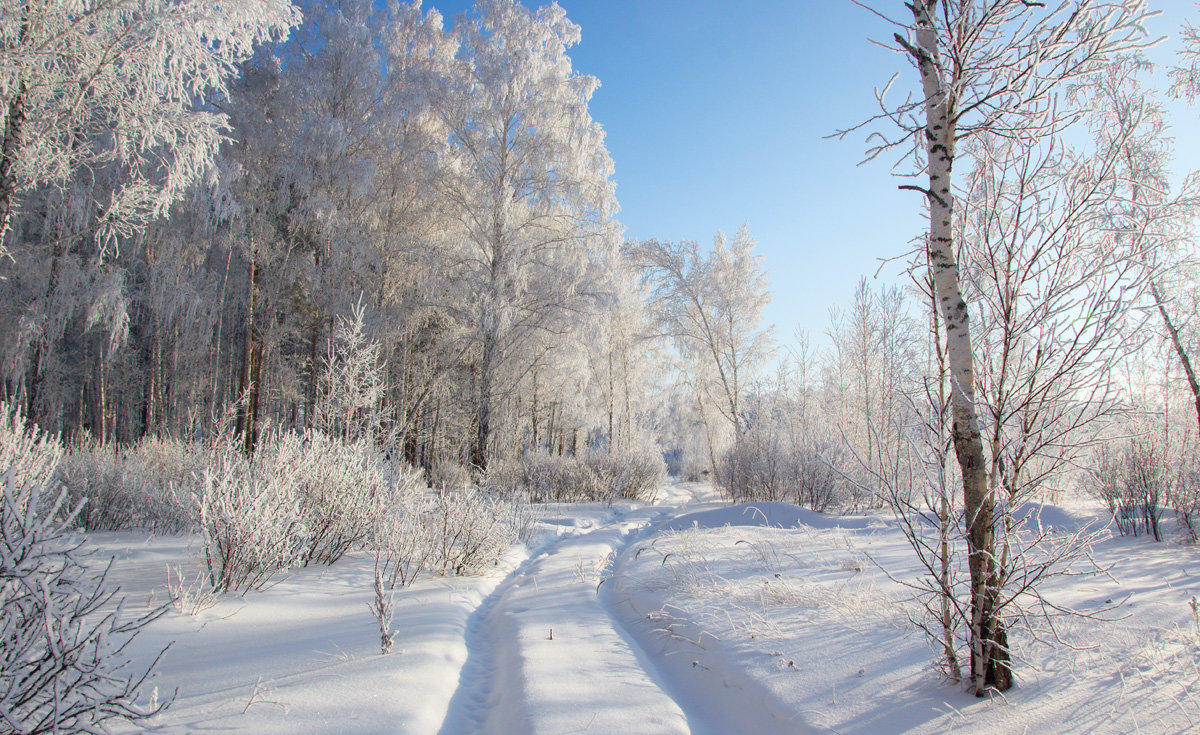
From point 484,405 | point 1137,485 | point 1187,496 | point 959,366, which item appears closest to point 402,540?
point 959,366

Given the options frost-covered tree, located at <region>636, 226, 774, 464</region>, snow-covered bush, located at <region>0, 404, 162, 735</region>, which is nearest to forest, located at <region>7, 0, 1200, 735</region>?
snow-covered bush, located at <region>0, 404, 162, 735</region>

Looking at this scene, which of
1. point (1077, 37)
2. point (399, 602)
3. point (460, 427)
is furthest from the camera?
point (460, 427)

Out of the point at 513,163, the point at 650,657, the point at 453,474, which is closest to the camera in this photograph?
the point at 650,657

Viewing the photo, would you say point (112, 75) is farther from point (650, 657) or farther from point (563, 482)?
point (563, 482)

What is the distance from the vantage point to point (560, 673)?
287cm

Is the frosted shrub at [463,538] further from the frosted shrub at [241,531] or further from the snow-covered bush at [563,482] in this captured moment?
the snow-covered bush at [563,482]

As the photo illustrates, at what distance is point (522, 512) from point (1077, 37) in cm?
718

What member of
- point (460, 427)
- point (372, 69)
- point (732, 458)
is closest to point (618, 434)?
point (460, 427)

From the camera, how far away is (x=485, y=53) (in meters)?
12.3

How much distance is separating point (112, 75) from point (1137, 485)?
13278 mm

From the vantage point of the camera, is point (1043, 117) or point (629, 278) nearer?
point (1043, 117)

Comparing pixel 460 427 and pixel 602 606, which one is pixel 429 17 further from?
pixel 602 606

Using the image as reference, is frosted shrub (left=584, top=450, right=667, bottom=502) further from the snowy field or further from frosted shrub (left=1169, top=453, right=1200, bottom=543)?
frosted shrub (left=1169, top=453, right=1200, bottom=543)

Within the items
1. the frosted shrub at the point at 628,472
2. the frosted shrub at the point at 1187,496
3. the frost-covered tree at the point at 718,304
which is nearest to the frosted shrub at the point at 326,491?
the frosted shrub at the point at 628,472
